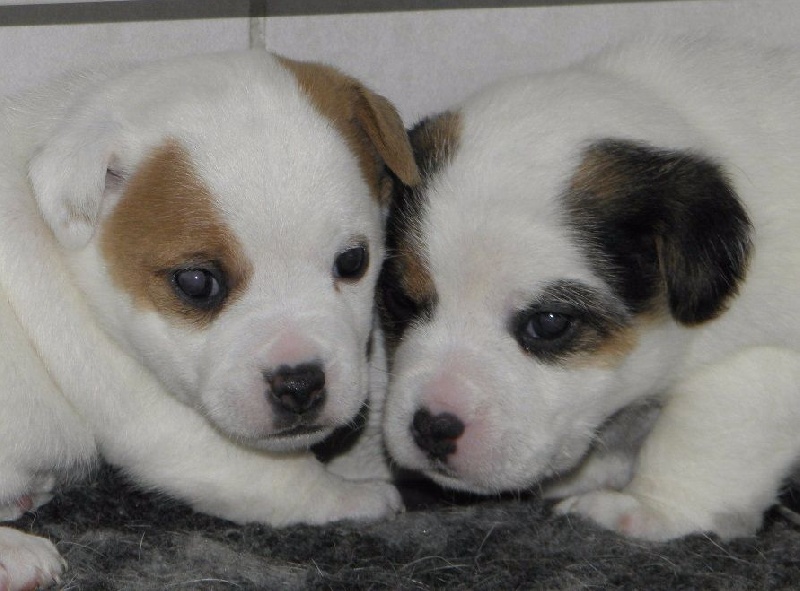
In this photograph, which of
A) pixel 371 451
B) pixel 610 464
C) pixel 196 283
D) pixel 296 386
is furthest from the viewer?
pixel 371 451

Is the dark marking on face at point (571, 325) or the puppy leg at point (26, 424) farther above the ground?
the dark marking on face at point (571, 325)

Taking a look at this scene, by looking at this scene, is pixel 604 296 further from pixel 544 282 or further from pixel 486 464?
pixel 486 464

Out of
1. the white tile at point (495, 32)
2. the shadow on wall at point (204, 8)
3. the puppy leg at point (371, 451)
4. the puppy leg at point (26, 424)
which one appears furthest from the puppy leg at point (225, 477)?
the white tile at point (495, 32)

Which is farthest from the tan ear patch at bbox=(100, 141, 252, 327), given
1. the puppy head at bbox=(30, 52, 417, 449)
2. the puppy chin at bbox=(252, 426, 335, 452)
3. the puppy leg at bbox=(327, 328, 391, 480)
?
the puppy leg at bbox=(327, 328, 391, 480)

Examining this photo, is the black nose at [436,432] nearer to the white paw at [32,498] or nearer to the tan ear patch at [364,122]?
the tan ear patch at [364,122]

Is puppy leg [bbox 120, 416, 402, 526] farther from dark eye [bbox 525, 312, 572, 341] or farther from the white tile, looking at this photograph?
the white tile

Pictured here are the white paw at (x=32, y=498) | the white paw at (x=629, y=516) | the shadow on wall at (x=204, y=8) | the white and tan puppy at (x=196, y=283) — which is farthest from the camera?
the shadow on wall at (x=204, y=8)

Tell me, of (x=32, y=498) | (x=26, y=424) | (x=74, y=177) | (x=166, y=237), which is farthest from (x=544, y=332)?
(x=32, y=498)
